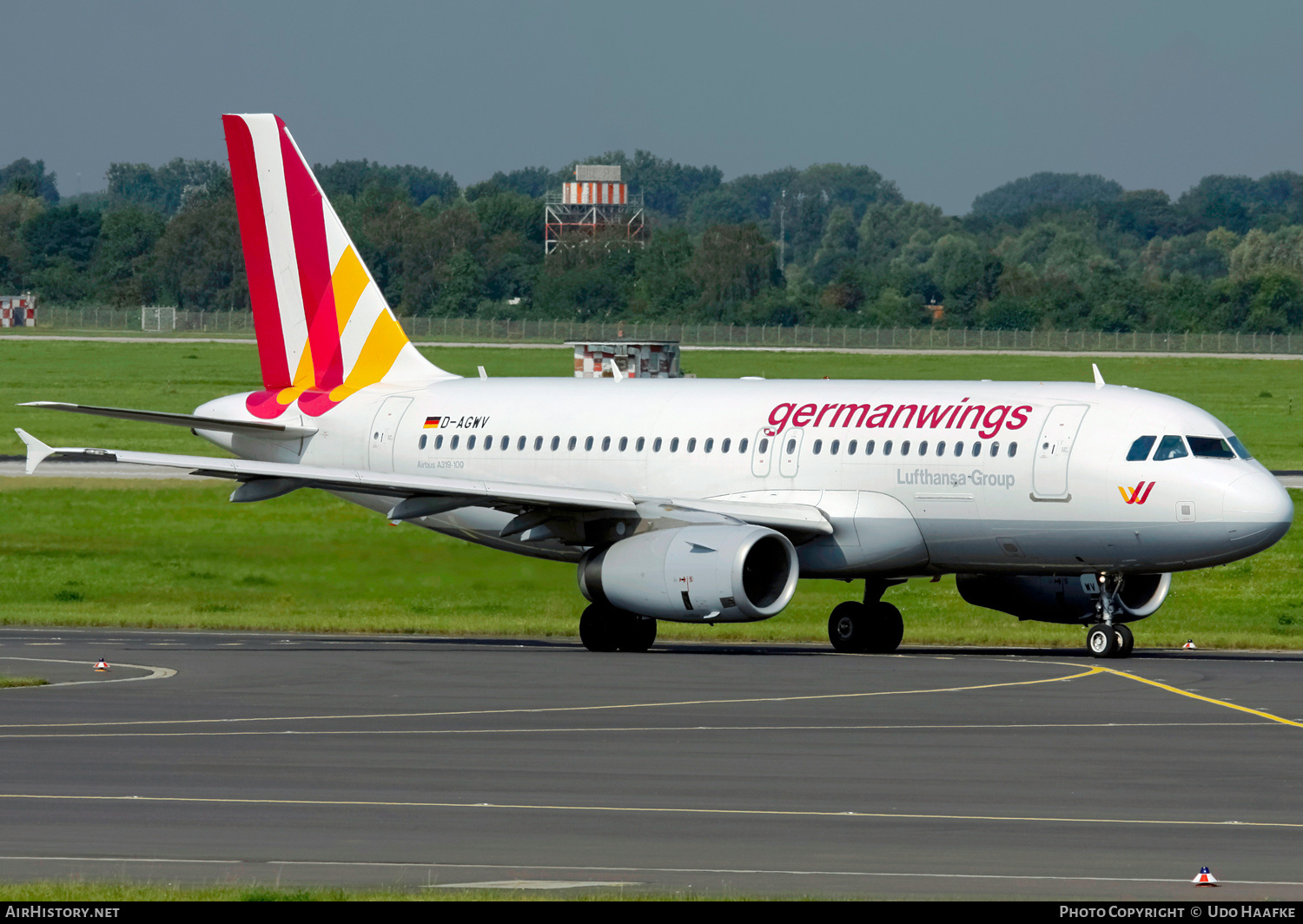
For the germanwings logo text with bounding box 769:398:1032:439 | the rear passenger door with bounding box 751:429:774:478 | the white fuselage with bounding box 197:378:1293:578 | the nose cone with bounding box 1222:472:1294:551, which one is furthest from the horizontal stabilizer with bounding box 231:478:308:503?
the nose cone with bounding box 1222:472:1294:551

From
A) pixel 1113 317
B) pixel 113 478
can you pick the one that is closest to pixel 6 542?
pixel 113 478

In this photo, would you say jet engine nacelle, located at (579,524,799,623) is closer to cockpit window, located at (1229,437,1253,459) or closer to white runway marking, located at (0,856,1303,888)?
cockpit window, located at (1229,437,1253,459)

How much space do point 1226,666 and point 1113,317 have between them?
151m

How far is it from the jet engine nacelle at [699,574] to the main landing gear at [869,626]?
304 centimetres

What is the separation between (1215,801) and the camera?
20.5 meters

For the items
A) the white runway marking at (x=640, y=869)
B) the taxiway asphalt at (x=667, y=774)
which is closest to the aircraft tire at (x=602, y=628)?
the taxiway asphalt at (x=667, y=774)

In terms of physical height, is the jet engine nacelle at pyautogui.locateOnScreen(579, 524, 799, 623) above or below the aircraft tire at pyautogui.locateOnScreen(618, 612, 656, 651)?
above

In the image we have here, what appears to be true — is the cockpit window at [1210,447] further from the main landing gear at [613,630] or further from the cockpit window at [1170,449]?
the main landing gear at [613,630]

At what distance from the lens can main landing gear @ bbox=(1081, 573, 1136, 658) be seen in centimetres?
3678

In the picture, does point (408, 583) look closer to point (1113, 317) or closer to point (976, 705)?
point (976, 705)

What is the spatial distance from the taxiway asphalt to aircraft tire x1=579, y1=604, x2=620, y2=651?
8.97 feet

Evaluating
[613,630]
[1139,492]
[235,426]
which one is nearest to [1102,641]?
[1139,492]

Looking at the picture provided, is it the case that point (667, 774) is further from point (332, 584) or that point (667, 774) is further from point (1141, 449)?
point (332, 584)

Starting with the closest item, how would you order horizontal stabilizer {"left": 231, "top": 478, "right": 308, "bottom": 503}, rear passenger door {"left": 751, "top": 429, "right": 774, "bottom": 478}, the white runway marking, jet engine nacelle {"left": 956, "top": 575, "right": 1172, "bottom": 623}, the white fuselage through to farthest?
the white runway marking < the white fuselage < horizontal stabilizer {"left": 231, "top": 478, "right": 308, "bottom": 503} < jet engine nacelle {"left": 956, "top": 575, "right": 1172, "bottom": 623} < rear passenger door {"left": 751, "top": 429, "right": 774, "bottom": 478}
